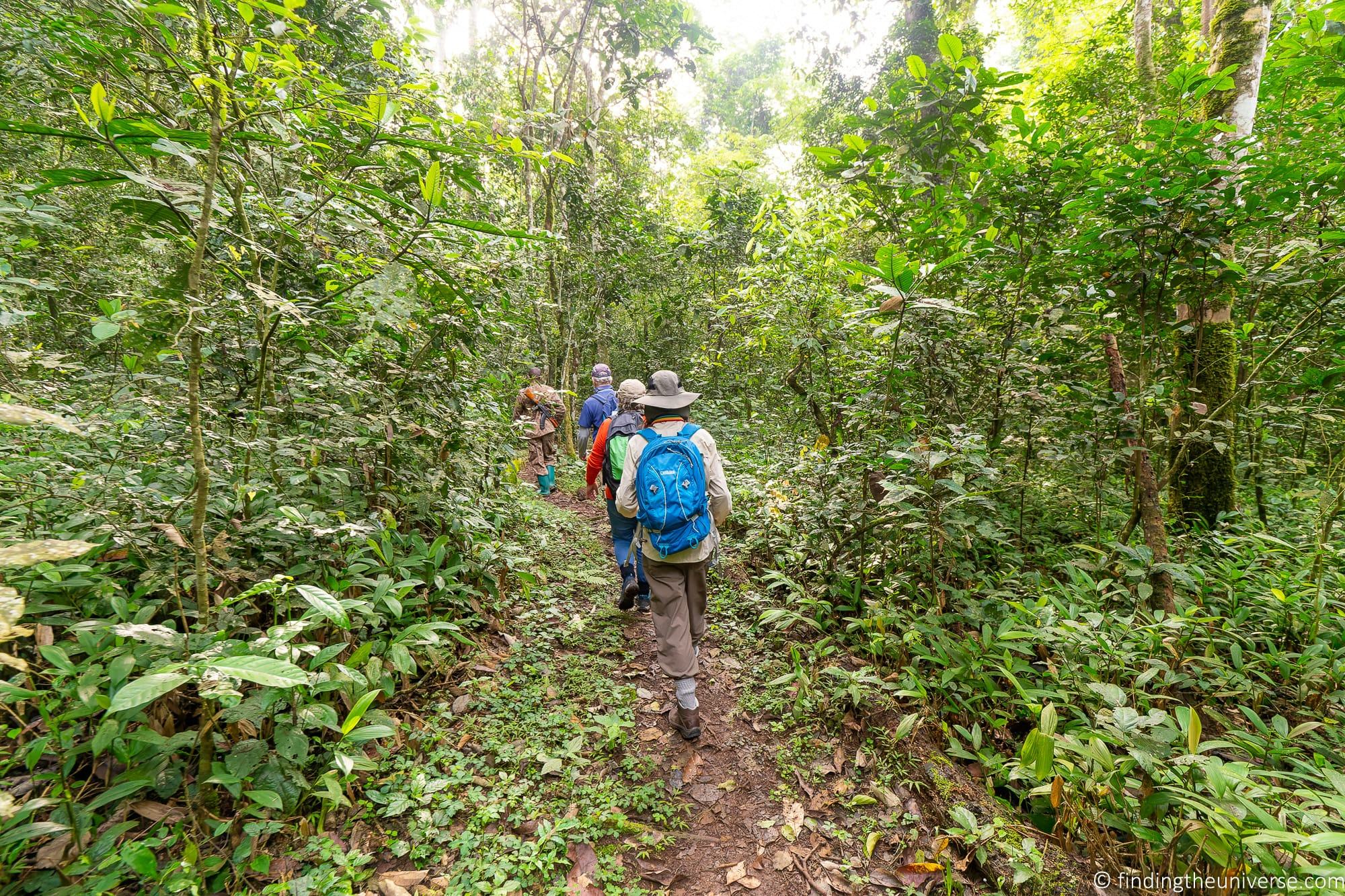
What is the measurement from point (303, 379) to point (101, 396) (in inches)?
64.8

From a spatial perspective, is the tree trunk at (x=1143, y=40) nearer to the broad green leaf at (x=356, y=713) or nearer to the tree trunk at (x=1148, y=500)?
the tree trunk at (x=1148, y=500)

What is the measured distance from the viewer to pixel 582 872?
2.37m

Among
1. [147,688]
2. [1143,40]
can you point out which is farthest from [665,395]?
[1143,40]

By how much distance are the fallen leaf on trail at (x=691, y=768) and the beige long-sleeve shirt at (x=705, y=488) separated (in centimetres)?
119

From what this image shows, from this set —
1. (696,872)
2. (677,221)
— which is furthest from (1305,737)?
(677,221)

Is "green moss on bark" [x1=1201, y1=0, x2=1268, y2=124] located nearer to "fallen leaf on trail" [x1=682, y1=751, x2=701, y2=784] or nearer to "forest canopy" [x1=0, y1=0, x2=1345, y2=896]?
"forest canopy" [x1=0, y1=0, x2=1345, y2=896]

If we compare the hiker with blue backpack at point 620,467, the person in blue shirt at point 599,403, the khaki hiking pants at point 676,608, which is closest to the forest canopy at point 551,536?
the khaki hiking pants at point 676,608

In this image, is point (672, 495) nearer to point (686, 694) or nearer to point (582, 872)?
point (686, 694)

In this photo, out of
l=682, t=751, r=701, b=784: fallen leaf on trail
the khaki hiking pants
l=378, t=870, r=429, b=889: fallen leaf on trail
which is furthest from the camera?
the khaki hiking pants

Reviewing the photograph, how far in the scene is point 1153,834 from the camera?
2059 millimetres

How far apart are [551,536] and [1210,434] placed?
→ 19.8 ft

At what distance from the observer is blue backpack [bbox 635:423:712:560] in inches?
130

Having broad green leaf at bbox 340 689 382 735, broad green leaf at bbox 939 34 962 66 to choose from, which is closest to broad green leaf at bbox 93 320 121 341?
broad green leaf at bbox 340 689 382 735

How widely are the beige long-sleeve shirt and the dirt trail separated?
3.52 ft
